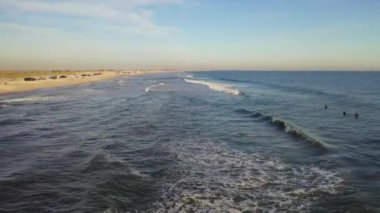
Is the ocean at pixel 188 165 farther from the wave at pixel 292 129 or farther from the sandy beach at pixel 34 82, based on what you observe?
the sandy beach at pixel 34 82

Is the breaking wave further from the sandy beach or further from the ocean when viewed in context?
the sandy beach

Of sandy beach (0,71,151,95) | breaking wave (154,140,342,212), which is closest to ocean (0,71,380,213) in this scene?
breaking wave (154,140,342,212)

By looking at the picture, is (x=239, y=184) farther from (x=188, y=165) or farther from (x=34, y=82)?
(x=34, y=82)

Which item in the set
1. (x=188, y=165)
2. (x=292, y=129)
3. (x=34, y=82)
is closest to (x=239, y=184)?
(x=188, y=165)

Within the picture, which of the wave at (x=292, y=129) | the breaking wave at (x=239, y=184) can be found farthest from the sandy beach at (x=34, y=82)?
the breaking wave at (x=239, y=184)

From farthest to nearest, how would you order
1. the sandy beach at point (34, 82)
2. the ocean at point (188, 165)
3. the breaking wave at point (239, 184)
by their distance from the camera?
1. the sandy beach at point (34, 82)
2. the ocean at point (188, 165)
3. the breaking wave at point (239, 184)

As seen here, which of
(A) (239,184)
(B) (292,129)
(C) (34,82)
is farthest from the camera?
(C) (34,82)

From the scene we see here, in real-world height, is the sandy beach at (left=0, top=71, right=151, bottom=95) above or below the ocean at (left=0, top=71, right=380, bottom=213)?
below

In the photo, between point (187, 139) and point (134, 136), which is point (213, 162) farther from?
point (134, 136)

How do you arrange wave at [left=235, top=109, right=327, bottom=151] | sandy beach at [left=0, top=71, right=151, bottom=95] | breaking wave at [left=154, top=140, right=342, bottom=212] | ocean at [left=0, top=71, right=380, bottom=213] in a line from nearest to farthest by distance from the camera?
breaking wave at [left=154, top=140, right=342, bottom=212]
ocean at [left=0, top=71, right=380, bottom=213]
wave at [left=235, top=109, right=327, bottom=151]
sandy beach at [left=0, top=71, right=151, bottom=95]
